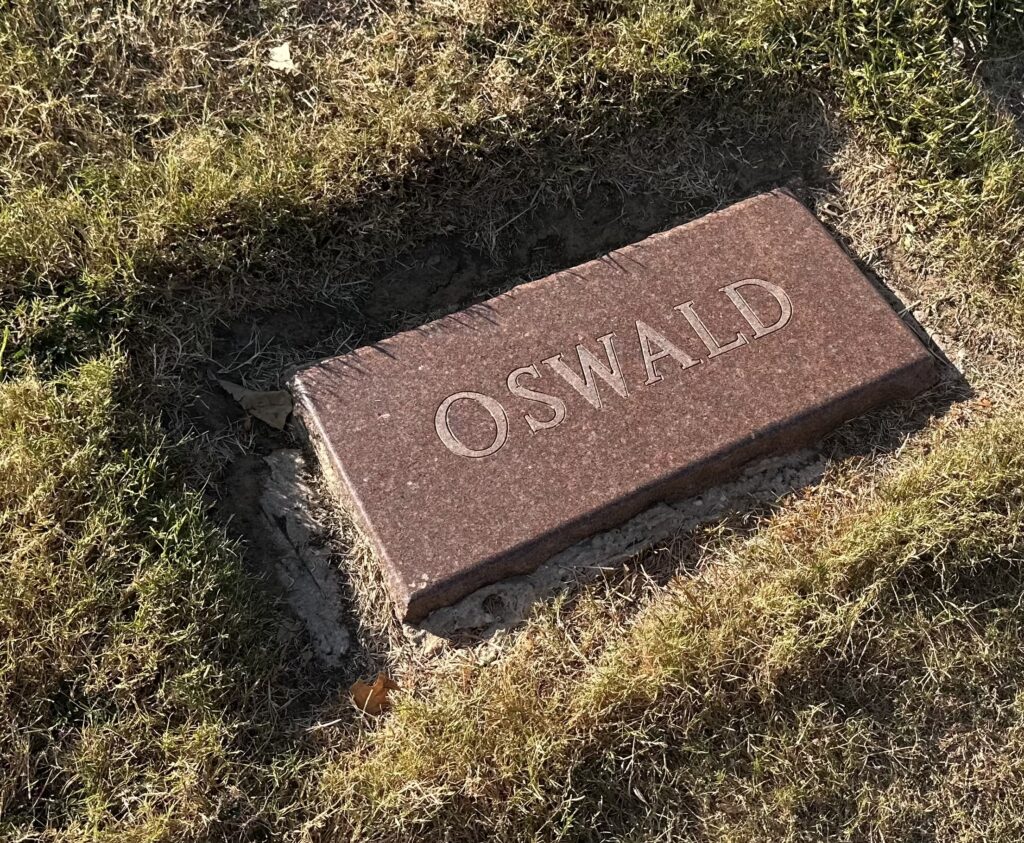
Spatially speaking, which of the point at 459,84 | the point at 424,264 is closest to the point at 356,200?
the point at 424,264

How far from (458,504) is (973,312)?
1579 mm

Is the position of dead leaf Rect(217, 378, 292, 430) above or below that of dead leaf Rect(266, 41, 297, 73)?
below

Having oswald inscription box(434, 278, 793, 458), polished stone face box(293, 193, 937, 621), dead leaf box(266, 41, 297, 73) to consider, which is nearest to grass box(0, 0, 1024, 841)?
dead leaf box(266, 41, 297, 73)

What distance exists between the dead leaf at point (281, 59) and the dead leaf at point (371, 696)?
1.71m

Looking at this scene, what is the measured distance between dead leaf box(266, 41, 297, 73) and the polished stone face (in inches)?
36.6

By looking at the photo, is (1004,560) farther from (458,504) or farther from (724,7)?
(724,7)

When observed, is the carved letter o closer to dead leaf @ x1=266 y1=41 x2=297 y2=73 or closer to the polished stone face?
the polished stone face

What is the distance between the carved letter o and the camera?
7.16ft

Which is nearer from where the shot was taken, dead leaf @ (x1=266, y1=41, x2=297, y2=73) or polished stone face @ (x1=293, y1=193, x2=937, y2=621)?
polished stone face @ (x1=293, y1=193, x2=937, y2=621)

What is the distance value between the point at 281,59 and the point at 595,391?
136cm

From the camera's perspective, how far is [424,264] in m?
2.56

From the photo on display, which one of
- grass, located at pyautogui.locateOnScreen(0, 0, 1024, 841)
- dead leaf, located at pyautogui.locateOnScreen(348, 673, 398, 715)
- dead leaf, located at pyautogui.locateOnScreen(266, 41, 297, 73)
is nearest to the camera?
grass, located at pyautogui.locateOnScreen(0, 0, 1024, 841)

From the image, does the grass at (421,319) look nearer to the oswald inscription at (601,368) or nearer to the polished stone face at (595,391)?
the polished stone face at (595,391)

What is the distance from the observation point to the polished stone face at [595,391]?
6.96 feet
